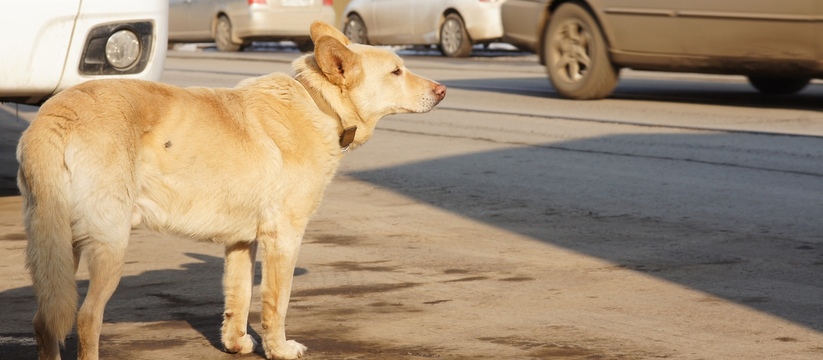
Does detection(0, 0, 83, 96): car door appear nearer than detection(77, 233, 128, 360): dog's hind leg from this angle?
No

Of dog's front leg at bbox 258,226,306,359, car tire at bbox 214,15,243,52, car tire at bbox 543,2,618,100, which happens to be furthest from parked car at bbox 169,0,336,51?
dog's front leg at bbox 258,226,306,359

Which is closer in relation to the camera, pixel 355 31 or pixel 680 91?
pixel 680 91

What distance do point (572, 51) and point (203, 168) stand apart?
1026cm

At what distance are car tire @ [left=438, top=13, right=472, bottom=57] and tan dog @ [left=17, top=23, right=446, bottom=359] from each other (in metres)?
18.5

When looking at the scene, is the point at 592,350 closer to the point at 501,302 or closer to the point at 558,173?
the point at 501,302

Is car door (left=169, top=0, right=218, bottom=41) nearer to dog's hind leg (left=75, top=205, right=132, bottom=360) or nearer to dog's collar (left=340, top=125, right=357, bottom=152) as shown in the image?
dog's collar (left=340, top=125, right=357, bottom=152)

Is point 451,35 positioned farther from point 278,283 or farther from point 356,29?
point 278,283

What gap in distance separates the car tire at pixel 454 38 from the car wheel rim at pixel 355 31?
261cm

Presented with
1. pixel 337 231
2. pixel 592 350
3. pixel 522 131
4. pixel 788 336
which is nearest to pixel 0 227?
pixel 337 231

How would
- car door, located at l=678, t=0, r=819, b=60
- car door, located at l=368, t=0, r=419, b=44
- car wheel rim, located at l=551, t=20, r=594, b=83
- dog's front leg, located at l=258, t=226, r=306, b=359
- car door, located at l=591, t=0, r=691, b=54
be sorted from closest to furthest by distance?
dog's front leg, located at l=258, t=226, r=306, b=359
car door, located at l=678, t=0, r=819, b=60
car door, located at l=591, t=0, r=691, b=54
car wheel rim, located at l=551, t=20, r=594, b=83
car door, located at l=368, t=0, r=419, b=44

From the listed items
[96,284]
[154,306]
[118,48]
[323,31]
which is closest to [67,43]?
[118,48]

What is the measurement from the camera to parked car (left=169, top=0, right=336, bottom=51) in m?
26.5

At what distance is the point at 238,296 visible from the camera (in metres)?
5.07

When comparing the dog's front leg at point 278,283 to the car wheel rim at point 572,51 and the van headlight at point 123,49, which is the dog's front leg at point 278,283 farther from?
the car wheel rim at point 572,51
